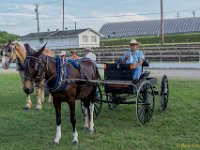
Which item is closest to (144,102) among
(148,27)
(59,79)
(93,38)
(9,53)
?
(59,79)

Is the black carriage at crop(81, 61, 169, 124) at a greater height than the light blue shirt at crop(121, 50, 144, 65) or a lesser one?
lesser

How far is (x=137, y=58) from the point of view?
30.0 ft

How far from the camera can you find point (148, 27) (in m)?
80.2

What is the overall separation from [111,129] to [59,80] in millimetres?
2105

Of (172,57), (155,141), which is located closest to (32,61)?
(155,141)

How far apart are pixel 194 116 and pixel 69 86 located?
4059 mm

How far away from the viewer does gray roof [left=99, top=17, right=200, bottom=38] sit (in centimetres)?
7350

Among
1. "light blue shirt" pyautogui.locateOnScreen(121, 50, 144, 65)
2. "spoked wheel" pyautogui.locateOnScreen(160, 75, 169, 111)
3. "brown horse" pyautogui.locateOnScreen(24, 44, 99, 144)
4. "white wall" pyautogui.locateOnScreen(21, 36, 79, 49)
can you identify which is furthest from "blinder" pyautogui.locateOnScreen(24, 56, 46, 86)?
"white wall" pyautogui.locateOnScreen(21, 36, 79, 49)

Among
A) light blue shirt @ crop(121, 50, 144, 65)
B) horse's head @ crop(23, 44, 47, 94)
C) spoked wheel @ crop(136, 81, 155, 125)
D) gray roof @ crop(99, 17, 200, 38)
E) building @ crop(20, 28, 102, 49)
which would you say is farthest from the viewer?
gray roof @ crop(99, 17, 200, 38)

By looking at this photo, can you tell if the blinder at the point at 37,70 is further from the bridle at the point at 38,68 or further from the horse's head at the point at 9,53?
the horse's head at the point at 9,53

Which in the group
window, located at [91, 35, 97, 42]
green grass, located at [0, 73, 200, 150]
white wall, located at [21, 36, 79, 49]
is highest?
window, located at [91, 35, 97, 42]

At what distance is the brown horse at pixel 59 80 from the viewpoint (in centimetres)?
636

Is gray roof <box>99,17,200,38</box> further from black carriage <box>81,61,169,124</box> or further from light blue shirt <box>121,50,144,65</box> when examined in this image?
black carriage <box>81,61,169,124</box>

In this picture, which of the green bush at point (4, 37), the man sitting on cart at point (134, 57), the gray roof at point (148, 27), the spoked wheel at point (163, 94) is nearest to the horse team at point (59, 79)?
the man sitting on cart at point (134, 57)
